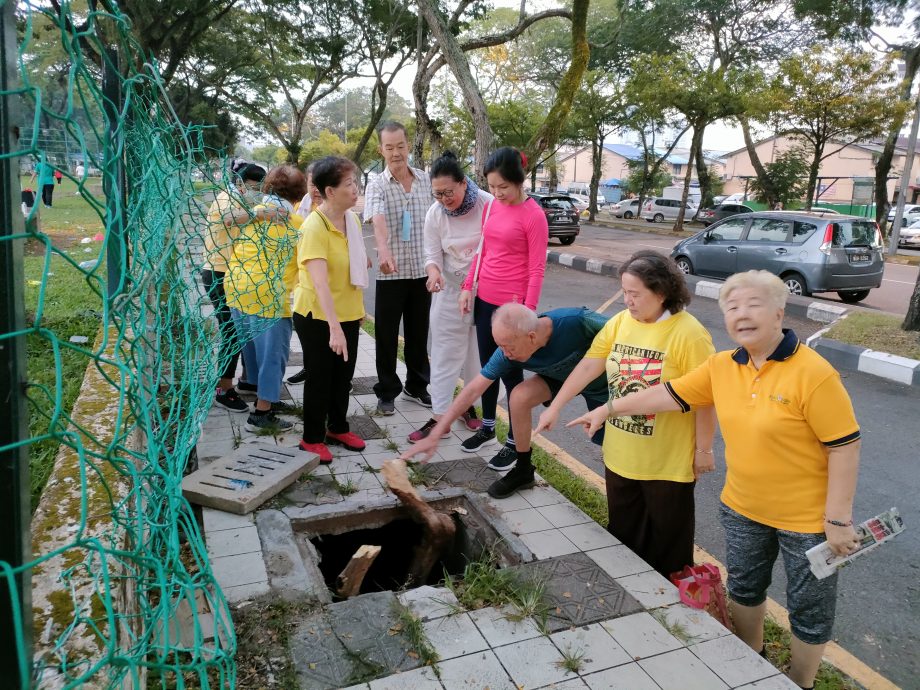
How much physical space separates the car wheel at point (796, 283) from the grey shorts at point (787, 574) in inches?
343

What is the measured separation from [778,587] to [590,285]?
29.1 ft

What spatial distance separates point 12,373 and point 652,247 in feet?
67.5

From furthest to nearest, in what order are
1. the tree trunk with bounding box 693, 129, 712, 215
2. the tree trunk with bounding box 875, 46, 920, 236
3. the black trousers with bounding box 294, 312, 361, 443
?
the tree trunk with bounding box 693, 129, 712, 215
the tree trunk with bounding box 875, 46, 920, 236
the black trousers with bounding box 294, 312, 361, 443

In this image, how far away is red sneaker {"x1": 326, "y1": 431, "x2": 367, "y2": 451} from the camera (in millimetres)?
4059

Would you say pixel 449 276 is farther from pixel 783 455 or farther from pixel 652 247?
pixel 652 247

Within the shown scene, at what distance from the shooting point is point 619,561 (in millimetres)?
2908

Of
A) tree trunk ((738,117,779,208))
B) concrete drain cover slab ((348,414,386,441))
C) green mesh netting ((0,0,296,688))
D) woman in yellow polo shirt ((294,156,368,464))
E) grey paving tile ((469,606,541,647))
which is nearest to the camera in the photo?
green mesh netting ((0,0,296,688))

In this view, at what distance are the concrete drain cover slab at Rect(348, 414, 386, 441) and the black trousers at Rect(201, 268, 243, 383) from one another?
0.88m

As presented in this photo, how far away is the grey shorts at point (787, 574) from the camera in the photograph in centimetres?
216

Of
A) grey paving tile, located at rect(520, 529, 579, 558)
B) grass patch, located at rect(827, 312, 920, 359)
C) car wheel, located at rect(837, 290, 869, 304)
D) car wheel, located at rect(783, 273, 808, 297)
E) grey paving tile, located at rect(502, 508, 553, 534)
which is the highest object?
car wheel, located at rect(783, 273, 808, 297)

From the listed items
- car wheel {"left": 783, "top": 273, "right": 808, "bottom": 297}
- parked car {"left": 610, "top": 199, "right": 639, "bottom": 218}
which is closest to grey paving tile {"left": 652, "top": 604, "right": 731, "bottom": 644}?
car wheel {"left": 783, "top": 273, "right": 808, "bottom": 297}

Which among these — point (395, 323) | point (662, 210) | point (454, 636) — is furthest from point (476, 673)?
point (662, 210)

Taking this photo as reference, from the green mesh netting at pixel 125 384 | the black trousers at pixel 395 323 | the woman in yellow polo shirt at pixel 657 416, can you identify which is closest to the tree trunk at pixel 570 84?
the black trousers at pixel 395 323

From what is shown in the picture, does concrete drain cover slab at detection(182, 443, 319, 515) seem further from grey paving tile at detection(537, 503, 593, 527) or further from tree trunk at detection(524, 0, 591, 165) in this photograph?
tree trunk at detection(524, 0, 591, 165)
